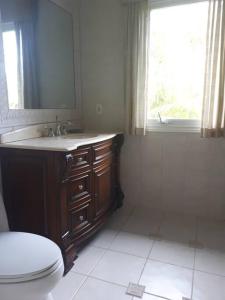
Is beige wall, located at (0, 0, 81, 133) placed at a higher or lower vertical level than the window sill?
higher

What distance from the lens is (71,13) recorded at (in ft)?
7.96

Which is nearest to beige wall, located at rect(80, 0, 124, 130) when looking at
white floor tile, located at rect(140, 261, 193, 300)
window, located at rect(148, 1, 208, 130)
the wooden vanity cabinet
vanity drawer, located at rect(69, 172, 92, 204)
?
window, located at rect(148, 1, 208, 130)

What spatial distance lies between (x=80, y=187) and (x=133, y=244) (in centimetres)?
71

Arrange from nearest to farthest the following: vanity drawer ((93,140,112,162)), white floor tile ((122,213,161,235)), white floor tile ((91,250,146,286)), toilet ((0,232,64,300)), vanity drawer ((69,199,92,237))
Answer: toilet ((0,232,64,300)), white floor tile ((91,250,146,286)), vanity drawer ((69,199,92,237)), vanity drawer ((93,140,112,162)), white floor tile ((122,213,161,235))

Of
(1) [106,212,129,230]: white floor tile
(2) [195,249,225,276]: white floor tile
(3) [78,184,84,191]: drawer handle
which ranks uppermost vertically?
(3) [78,184,84,191]: drawer handle

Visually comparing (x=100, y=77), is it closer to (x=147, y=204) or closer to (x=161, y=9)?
(x=161, y=9)

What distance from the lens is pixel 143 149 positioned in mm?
2535

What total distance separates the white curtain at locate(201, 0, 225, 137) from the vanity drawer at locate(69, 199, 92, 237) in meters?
1.26

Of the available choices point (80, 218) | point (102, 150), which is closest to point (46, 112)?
point (102, 150)

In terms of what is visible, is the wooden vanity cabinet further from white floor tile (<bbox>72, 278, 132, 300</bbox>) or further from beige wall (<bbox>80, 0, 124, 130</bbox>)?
beige wall (<bbox>80, 0, 124, 130</bbox>)

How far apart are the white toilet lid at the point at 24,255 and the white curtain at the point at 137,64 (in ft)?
4.83

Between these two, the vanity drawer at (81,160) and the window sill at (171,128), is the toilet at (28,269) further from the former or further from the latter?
the window sill at (171,128)

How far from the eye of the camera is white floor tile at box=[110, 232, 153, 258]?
1908 mm

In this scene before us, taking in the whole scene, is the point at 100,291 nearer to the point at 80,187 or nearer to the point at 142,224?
the point at 80,187
